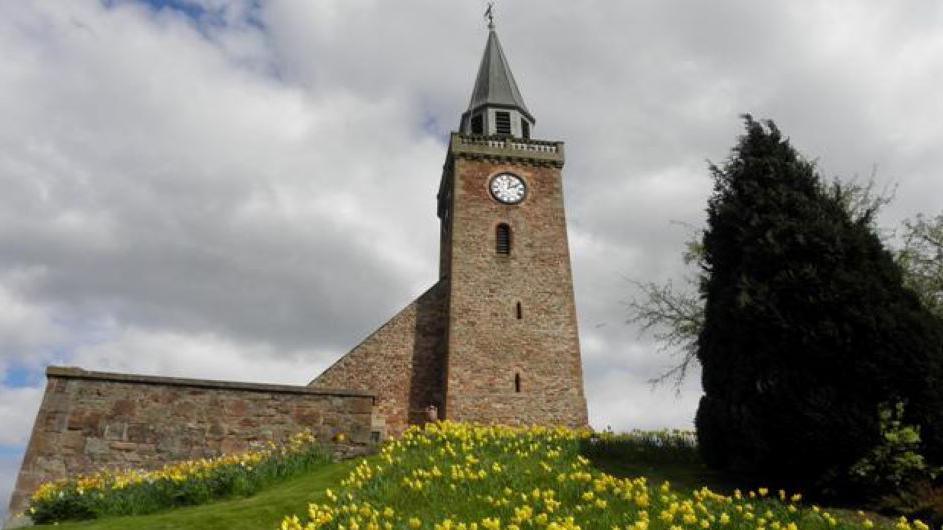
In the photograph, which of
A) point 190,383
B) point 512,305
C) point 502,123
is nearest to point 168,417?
point 190,383

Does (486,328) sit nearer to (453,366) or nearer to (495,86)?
(453,366)

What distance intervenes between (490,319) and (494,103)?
10.4 meters

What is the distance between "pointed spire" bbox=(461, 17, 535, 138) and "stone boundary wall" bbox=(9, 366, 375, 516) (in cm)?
1815

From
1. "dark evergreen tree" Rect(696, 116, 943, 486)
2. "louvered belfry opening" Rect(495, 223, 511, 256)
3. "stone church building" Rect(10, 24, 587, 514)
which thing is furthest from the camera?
"louvered belfry opening" Rect(495, 223, 511, 256)

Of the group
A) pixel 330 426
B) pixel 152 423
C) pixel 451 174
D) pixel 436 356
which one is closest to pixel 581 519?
pixel 330 426

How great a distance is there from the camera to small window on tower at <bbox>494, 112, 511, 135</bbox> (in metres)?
29.3

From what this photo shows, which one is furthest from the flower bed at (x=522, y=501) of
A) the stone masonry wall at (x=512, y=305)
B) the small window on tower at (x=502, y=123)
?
the small window on tower at (x=502, y=123)

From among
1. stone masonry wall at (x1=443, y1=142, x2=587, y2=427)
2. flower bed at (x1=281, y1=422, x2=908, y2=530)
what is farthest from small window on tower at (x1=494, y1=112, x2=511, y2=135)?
flower bed at (x1=281, y1=422, x2=908, y2=530)

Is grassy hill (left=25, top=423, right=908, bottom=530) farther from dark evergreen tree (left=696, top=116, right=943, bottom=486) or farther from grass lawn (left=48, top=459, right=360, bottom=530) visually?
dark evergreen tree (left=696, top=116, right=943, bottom=486)

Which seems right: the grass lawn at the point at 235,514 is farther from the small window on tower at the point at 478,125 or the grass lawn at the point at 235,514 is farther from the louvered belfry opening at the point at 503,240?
the small window on tower at the point at 478,125

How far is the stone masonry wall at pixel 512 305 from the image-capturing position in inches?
902

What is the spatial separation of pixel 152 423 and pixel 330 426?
3.33 meters

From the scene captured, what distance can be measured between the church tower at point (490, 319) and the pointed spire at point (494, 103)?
4.14ft

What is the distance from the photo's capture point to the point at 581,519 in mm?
7449
